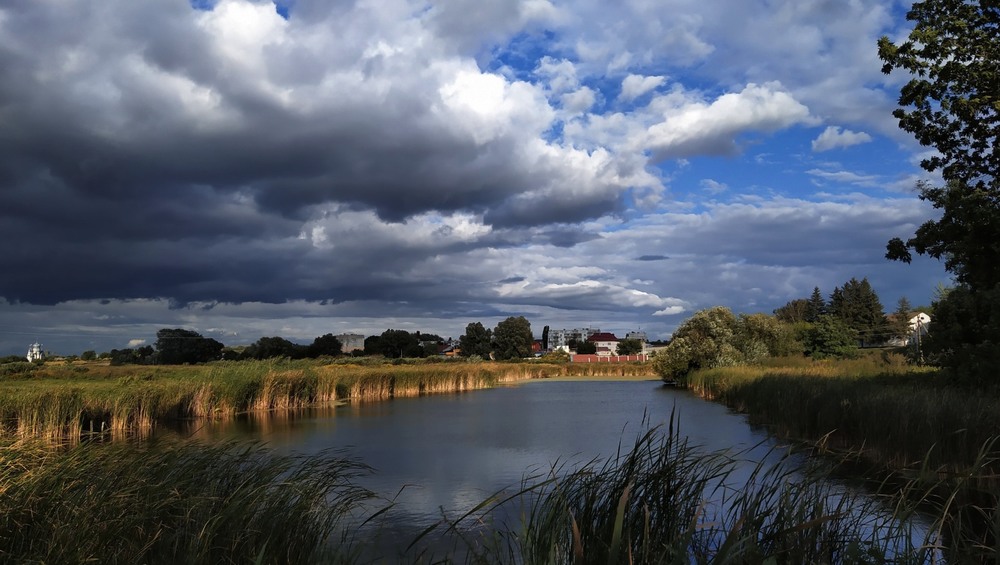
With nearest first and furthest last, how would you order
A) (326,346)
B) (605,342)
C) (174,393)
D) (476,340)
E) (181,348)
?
(174,393) < (181,348) < (326,346) < (476,340) < (605,342)

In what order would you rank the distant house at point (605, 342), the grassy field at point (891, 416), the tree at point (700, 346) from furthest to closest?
the distant house at point (605, 342) < the tree at point (700, 346) < the grassy field at point (891, 416)

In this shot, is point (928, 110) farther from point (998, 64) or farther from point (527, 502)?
point (527, 502)

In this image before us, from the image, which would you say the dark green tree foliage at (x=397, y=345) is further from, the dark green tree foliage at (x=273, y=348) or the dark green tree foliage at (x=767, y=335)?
the dark green tree foliage at (x=767, y=335)

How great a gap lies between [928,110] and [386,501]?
17541 mm

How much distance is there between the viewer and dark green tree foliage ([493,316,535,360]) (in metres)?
96.7

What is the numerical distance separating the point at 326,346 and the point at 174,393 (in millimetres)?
56532

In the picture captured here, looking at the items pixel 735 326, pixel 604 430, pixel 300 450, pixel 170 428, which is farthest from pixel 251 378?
pixel 735 326

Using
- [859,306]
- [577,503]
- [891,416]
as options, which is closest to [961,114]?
[891,416]

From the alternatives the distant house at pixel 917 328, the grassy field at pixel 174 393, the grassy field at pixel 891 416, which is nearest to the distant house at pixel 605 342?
the distant house at pixel 917 328

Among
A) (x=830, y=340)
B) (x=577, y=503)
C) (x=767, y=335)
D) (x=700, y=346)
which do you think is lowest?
(x=577, y=503)

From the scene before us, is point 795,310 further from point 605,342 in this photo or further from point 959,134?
point 959,134

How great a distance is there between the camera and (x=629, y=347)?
4636 inches

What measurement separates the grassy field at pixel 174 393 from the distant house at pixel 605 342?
8080 centimetres

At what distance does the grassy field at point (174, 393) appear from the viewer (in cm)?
1538
